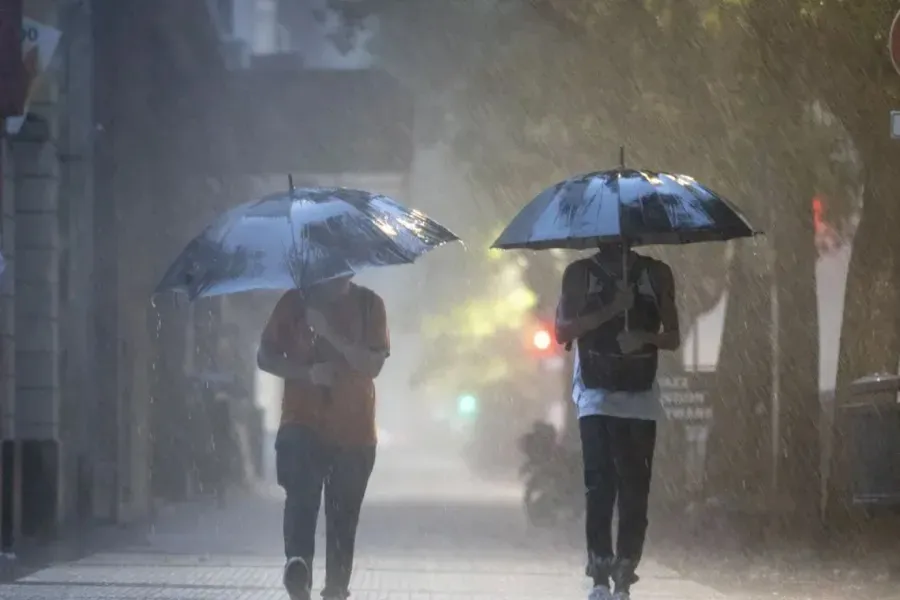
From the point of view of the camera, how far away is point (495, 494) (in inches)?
944

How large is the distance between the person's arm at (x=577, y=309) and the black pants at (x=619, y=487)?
15.9 inches

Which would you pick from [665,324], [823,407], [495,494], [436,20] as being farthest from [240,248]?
[495,494]

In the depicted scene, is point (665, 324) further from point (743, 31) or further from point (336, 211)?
point (743, 31)

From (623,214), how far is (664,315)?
50 centimetres

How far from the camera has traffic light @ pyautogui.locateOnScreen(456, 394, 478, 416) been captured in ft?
135

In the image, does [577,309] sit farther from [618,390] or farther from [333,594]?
[333,594]

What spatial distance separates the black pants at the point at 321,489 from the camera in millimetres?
6875

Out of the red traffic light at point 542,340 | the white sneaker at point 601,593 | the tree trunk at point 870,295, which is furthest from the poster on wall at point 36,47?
the red traffic light at point 542,340

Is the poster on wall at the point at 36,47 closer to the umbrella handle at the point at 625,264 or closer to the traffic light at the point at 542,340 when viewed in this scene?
the umbrella handle at the point at 625,264

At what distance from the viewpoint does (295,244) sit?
675 cm

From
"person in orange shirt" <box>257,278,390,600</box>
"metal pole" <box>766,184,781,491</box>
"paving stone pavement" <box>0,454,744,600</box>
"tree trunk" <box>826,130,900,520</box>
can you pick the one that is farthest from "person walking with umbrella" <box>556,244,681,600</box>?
"metal pole" <box>766,184,781,491</box>

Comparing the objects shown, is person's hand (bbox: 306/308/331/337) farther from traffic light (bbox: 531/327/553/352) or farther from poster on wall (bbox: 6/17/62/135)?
traffic light (bbox: 531/327/553/352)

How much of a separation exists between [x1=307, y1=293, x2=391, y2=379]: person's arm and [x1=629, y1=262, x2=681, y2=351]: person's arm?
44.5 inches

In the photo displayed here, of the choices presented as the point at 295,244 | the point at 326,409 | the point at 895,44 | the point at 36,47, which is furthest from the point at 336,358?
the point at 36,47
